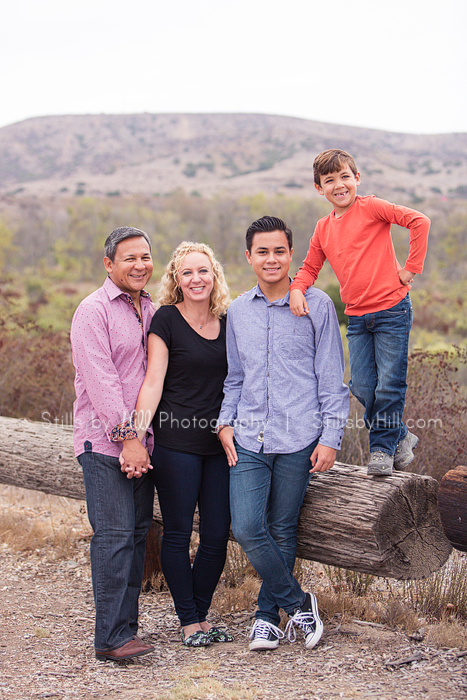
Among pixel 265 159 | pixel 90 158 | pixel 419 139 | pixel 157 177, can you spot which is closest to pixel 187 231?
pixel 157 177

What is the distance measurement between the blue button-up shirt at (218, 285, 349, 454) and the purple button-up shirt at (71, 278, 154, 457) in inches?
19.1

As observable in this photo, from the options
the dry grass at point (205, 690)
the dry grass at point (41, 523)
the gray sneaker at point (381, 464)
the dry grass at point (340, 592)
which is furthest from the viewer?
the dry grass at point (41, 523)

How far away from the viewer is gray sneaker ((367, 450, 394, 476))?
10.6ft

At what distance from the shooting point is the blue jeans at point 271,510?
9.69ft

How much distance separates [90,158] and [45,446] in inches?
4438

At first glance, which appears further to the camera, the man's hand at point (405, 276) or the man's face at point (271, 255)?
the man's hand at point (405, 276)

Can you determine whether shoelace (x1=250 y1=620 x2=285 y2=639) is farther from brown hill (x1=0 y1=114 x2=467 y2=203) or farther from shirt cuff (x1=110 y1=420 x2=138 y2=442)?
brown hill (x1=0 y1=114 x2=467 y2=203)

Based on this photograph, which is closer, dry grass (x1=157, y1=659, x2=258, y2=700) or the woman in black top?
dry grass (x1=157, y1=659, x2=258, y2=700)

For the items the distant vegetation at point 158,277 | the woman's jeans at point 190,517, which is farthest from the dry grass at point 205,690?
the distant vegetation at point 158,277

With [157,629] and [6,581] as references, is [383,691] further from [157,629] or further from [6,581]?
[6,581]

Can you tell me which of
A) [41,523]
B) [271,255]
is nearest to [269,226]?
[271,255]

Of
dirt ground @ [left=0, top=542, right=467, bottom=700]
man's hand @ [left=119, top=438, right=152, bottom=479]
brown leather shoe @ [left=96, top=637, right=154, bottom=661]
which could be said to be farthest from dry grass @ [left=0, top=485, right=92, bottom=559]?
man's hand @ [left=119, top=438, right=152, bottom=479]

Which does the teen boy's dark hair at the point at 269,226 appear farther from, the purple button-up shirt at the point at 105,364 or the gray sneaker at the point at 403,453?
the gray sneaker at the point at 403,453

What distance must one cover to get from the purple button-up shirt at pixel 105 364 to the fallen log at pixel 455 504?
1.59 meters
